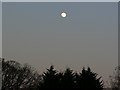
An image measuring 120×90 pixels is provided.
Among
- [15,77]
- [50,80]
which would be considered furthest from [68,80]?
[15,77]

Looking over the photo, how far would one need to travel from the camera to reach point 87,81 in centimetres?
5153

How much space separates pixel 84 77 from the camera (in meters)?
51.8

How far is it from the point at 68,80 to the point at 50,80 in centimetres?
217

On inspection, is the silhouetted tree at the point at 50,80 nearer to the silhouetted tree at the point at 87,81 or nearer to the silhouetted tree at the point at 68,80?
the silhouetted tree at the point at 68,80

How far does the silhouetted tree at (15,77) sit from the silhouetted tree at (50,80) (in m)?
18.2

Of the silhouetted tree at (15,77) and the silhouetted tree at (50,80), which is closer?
the silhouetted tree at (50,80)

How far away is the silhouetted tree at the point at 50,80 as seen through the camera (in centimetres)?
5025

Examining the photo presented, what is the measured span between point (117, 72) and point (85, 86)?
19.6m

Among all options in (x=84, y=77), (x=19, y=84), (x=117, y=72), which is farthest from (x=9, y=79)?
(x=84, y=77)

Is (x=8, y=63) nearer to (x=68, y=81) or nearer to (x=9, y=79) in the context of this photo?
(x=9, y=79)

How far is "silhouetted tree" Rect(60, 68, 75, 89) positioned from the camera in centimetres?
5059

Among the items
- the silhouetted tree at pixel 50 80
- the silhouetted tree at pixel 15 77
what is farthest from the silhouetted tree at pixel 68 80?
the silhouetted tree at pixel 15 77

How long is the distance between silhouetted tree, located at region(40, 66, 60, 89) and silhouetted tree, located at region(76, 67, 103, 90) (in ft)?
8.68

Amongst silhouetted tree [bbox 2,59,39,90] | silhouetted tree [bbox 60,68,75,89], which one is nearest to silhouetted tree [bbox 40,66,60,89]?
silhouetted tree [bbox 60,68,75,89]
